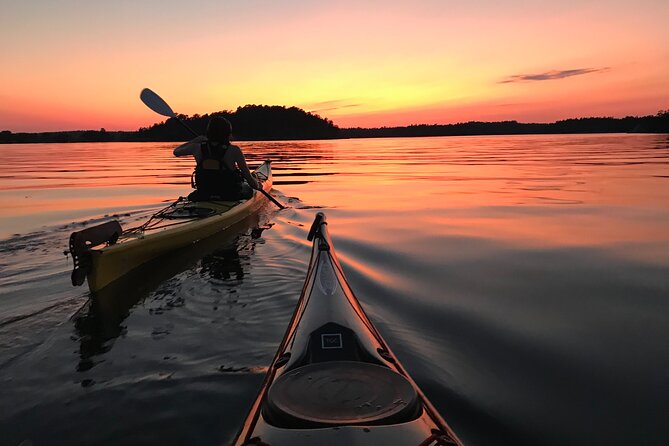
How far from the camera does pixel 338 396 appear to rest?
2.03 meters

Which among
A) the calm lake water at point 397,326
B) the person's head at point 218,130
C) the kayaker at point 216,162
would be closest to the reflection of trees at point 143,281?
the calm lake water at point 397,326

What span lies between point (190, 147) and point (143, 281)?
3135 mm

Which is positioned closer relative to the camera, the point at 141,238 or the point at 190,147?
the point at 141,238

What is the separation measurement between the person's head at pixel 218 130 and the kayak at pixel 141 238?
4.40 ft

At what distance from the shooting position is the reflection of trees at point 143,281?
394 cm

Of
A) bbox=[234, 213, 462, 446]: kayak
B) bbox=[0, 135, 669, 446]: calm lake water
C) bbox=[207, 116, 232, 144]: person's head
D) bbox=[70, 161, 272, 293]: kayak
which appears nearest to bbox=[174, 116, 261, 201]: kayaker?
bbox=[207, 116, 232, 144]: person's head

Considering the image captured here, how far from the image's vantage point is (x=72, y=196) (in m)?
13.3

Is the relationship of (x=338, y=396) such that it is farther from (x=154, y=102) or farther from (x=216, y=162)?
(x=154, y=102)

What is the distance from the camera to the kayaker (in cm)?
777

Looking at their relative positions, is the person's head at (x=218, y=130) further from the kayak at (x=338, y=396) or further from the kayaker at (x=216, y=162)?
the kayak at (x=338, y=396)

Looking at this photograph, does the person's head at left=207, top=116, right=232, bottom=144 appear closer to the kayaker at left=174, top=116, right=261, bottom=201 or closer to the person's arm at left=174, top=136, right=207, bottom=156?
the kayaker at left=174, top=116, right=261, bottom=201

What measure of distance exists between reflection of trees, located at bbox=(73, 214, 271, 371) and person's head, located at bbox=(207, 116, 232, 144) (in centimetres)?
189

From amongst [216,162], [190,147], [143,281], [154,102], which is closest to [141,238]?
[143,281]

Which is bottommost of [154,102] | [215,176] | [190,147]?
[215,176]
